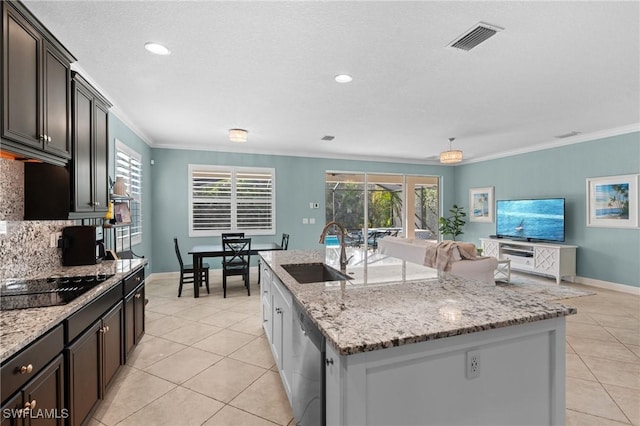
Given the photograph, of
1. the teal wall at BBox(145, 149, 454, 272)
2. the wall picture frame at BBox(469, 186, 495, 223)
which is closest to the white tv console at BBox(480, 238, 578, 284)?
the wall picture frame at BBox(469, 186, 495, 223)

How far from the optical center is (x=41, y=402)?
1368mm

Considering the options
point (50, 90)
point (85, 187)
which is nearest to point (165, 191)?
point (85, 187)

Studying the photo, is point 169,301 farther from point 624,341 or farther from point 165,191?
point 624,341

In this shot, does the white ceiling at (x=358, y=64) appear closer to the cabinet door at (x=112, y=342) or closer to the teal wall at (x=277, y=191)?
the teal wall at (x=277, y=191)

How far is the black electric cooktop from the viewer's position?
1639 mm

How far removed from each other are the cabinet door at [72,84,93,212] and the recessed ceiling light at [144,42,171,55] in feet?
1.98

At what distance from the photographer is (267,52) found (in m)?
2.58

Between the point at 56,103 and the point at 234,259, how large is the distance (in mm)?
3298

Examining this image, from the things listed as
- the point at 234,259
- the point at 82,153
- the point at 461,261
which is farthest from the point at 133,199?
the point at 461,261

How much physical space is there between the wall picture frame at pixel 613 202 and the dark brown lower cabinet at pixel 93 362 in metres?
6.96

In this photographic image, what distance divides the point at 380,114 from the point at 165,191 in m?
4.37

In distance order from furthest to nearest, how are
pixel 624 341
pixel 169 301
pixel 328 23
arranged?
pixel 169 301 < pixel 624 341 < pixel 328 23

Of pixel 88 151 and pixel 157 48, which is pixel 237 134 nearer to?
pixel 157 48

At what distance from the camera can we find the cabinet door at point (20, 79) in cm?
161
